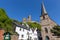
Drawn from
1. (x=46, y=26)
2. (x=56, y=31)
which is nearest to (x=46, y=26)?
(x=46, y=26)

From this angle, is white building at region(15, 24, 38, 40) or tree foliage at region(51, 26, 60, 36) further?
white building at region(15, 24, 38, 40)

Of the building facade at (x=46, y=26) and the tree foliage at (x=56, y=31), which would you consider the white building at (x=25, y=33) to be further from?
the tree foliage at (x=56, y=31)

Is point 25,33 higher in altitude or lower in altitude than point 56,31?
lower

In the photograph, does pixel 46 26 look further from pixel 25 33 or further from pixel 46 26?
pixel 25 33

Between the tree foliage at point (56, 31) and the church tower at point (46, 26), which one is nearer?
the tree foliage at point (56, 31)

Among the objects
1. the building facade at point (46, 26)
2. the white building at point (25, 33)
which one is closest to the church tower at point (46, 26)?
the building facade at point (46, 26)

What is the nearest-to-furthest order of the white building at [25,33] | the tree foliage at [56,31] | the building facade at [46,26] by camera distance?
1. the tree foliage at [56,31]
2. the white building at [25,33]
3. the building facade at [46,26]

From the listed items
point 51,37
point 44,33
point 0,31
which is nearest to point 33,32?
point 44,33

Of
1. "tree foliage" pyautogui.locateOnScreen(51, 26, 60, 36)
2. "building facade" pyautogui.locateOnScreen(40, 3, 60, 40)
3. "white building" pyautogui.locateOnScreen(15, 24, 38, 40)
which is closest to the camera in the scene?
"tree foliage" pyautogui.locateOnScreen(51, 26, 60, 36)

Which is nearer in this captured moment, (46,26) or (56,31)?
(56,31)

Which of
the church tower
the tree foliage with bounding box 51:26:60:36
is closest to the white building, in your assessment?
the church tower

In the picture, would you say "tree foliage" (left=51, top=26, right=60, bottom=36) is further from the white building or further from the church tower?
the white building

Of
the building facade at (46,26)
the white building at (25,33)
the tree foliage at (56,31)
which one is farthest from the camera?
the building facade at (46,26)

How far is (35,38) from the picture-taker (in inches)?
2127
